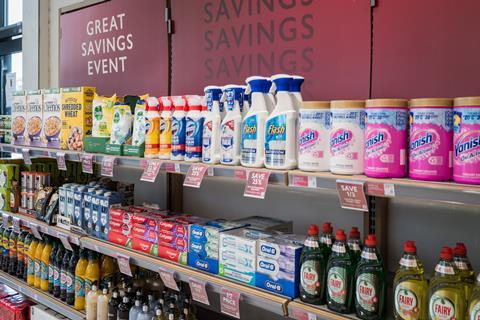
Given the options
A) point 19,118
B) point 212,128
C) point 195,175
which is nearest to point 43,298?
point 19,118

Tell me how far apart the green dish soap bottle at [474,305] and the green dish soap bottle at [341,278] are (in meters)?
0.39

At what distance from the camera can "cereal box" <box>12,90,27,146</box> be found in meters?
3.33

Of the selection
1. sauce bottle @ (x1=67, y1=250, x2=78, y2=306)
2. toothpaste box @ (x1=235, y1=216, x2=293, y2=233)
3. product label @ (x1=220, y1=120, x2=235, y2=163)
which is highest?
product label @ (x1=220, y1=120, x2=235, y2=163)

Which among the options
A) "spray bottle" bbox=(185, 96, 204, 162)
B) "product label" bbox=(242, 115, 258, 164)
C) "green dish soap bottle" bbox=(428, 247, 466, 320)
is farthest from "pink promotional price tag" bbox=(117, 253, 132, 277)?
"green dish soap bottle" bbox=(428, 247, 466, 320)

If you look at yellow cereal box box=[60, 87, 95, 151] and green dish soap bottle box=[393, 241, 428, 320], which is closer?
green dish soap bottle box=[393, 241, 428, 320]

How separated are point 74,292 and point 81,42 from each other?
2.08 m

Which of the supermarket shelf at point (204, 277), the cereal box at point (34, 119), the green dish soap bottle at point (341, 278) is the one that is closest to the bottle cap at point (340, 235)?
the green dish soap bottle at point (341, 278)

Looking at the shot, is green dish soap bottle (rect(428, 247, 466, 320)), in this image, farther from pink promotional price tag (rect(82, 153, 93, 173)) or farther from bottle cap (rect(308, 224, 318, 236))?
pink promotional price tag (rect(82, 153, 93, 173))

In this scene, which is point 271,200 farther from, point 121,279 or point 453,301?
point 453,301

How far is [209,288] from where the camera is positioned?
6.49 ft

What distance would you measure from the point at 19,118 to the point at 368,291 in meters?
2.84

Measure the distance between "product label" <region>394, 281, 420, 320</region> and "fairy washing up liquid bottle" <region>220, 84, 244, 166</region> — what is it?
32.4 inches

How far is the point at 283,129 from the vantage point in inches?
68.8

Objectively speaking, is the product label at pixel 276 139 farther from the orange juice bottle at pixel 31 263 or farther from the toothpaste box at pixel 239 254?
the orange juice bottle at pixel 31 263
